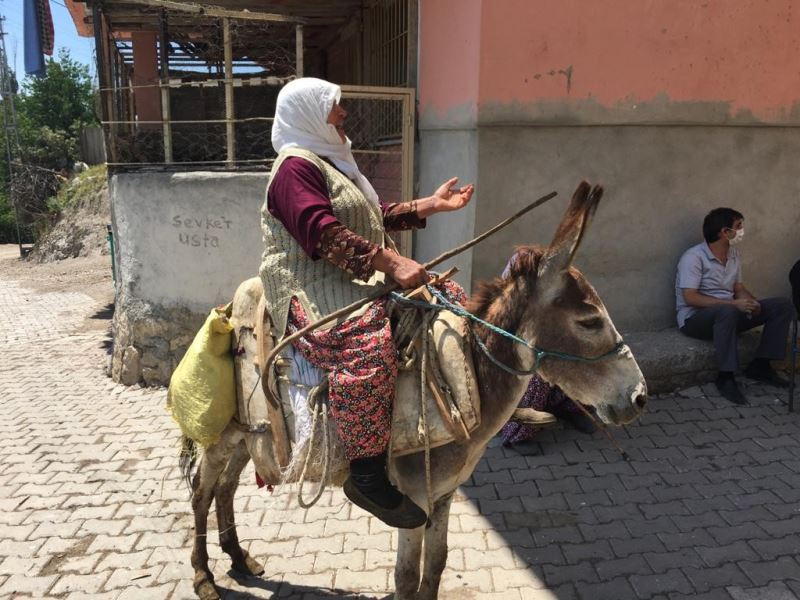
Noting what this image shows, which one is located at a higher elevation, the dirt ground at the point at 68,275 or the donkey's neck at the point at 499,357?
the donkey's neck at the point at 499,357

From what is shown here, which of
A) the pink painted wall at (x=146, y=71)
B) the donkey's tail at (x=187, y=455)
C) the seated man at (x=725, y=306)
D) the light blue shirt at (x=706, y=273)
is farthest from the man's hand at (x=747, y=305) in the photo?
the pink painted wall at (x=146, y=71)

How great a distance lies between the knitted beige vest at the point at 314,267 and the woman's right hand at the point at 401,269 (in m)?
0.28

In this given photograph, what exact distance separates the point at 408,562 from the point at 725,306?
4086mm

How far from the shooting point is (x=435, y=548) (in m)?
2.77

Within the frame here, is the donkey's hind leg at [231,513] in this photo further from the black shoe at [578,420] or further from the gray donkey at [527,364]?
the black shoe at [578,420]

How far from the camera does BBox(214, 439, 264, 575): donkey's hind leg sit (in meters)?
3.27

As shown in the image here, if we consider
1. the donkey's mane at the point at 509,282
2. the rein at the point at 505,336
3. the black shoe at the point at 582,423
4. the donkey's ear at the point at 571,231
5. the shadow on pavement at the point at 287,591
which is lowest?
the shadow on pavement at the point at 287,591

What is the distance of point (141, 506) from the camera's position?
13.7ft

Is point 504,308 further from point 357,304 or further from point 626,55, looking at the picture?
point 626,55

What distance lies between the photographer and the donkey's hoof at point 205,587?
10.5ft

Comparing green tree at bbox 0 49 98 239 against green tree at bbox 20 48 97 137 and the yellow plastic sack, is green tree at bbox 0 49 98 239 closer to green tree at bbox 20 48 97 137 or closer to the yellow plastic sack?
green tree at bbox 20 48 97 137

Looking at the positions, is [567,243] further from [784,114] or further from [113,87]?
[113,87]

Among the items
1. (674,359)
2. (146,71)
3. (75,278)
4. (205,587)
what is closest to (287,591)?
(205,587)

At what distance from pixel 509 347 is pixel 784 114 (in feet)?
16.8
